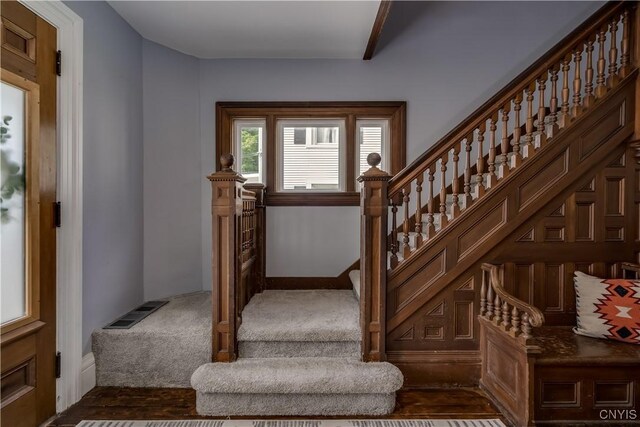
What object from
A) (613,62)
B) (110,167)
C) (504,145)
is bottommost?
(110,167)

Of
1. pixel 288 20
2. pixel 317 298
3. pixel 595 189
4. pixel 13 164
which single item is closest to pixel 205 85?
pixel 288 20

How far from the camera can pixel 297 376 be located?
7.05ft

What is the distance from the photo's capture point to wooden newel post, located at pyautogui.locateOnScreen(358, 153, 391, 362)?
236 cm

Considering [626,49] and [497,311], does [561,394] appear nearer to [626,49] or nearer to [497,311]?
[497,311]

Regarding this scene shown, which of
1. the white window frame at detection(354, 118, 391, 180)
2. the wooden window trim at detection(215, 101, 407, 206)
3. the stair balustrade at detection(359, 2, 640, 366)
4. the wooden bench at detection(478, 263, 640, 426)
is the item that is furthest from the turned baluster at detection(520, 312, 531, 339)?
the white window frame at detection(354, 118, 391, 180)

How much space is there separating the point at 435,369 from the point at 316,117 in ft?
8.18

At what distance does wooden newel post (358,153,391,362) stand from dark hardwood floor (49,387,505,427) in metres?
0.37

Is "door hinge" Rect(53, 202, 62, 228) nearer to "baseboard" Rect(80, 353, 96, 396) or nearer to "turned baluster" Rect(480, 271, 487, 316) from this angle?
"baseboard" Rect(80, 353, 96, 396)

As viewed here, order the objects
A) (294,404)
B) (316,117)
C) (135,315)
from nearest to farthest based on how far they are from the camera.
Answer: (294,404)
(135,315)
(316,117)

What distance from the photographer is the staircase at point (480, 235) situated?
2371mm

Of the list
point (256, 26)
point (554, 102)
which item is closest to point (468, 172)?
point (554, 102)

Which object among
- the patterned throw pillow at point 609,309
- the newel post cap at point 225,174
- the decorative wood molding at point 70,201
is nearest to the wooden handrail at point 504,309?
the patterned throw pillow at point 609,309

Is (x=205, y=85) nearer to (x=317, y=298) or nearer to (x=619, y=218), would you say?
(x=317, y=298)

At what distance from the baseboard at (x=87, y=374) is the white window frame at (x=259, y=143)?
81.5 inches
